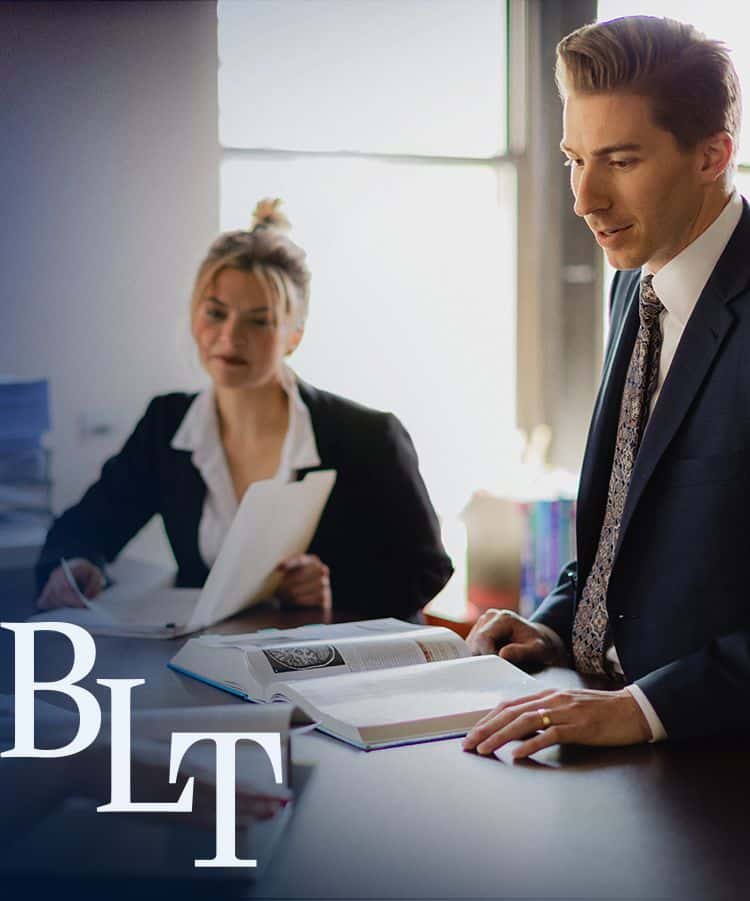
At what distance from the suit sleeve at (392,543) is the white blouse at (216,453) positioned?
164 mm

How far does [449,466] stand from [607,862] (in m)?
3.07

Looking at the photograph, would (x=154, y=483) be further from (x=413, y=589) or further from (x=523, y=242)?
(x=523, y=242)

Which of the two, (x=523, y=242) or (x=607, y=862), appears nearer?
(x=607, y=862)

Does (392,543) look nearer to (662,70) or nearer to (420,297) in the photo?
(420,297)

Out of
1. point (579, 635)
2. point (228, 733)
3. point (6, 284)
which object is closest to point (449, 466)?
point (6, 284)

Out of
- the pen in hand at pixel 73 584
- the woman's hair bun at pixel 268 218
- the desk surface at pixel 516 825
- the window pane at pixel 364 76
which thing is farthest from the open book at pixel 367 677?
the window pane at pixel 364 76

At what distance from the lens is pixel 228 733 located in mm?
1093

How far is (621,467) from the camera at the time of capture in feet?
5.09

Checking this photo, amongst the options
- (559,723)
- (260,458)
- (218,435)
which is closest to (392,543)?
(260,458)

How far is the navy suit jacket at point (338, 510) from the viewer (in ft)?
8.84

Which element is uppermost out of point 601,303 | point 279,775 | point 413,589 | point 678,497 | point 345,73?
point 345,73

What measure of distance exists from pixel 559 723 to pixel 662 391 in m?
0.46

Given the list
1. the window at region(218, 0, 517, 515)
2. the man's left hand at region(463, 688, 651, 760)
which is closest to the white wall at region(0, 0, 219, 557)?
the window at region(218, 0, 517, 515)

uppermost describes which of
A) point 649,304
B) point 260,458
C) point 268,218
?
point 268,218
